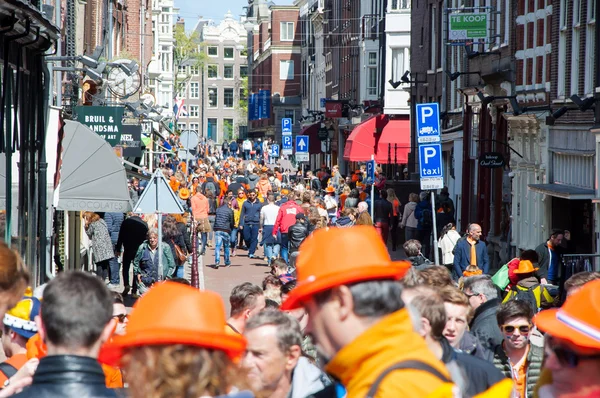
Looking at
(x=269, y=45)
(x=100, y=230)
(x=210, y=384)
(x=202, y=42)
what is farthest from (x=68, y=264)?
(x=202, y=42)

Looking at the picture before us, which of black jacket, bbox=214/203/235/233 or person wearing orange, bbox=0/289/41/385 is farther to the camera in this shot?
black jacket, bbox=214/203/235/233

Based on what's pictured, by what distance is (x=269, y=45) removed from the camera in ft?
371

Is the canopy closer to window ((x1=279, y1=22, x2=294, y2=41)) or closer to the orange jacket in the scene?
the orange jacket

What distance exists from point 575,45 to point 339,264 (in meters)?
20.0

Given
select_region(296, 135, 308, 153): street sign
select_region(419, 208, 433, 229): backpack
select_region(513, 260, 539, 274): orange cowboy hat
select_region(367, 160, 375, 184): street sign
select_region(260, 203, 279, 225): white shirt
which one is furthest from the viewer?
select_region(296, 135, 308, 153): street sign

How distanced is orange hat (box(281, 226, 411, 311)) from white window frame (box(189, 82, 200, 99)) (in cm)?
14926

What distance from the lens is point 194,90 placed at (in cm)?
15288

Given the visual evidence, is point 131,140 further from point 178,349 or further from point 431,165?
point 178,349

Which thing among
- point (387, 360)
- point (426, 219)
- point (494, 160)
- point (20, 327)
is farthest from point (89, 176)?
point (387, 360)

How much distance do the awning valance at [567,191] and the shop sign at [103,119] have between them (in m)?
8.41

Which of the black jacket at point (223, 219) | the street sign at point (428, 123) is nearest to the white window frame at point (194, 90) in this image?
the black jacket at point (223, 219)

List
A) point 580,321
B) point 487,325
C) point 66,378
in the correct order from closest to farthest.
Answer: point 580,321, point 66,378, point 487,325

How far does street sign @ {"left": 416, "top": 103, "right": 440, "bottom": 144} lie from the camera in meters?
17.7

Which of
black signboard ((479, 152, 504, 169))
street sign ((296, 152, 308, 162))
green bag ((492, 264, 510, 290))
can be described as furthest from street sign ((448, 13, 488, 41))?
street sign ((296, 152, 308, 162))
